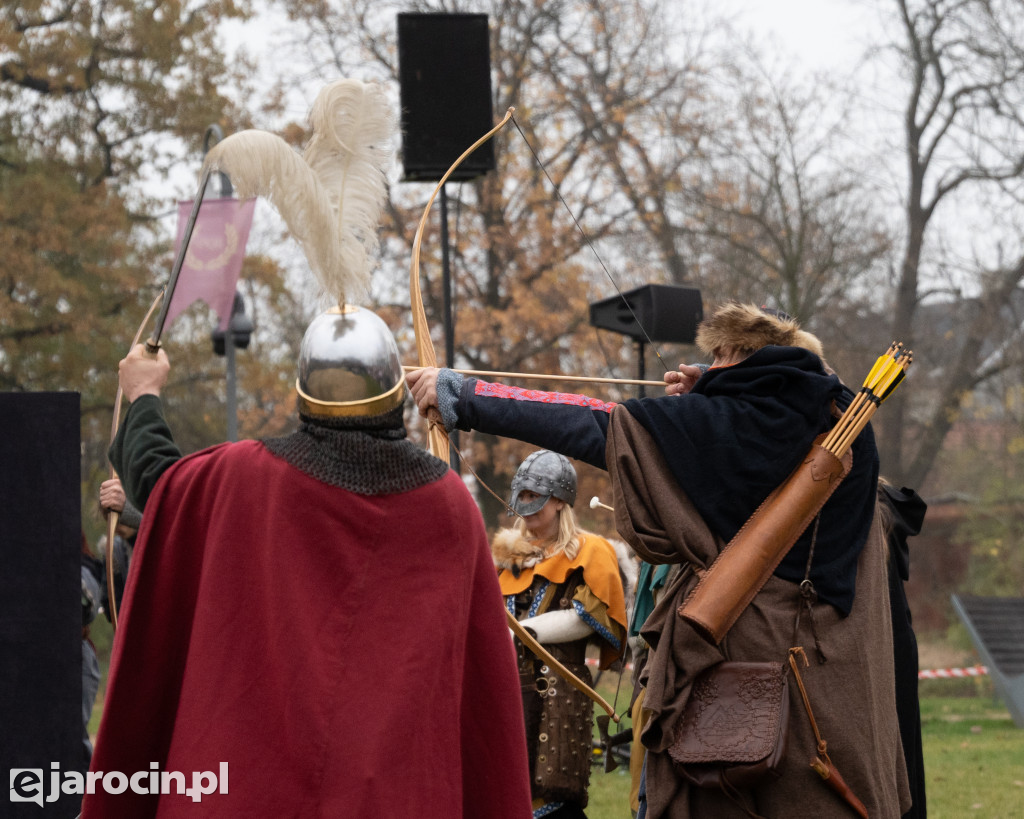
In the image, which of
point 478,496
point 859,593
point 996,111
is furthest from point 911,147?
point 859,593

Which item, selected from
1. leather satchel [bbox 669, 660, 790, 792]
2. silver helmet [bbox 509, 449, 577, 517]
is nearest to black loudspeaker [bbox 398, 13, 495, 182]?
silver helmet [bbox 509, 449, 577, 517]

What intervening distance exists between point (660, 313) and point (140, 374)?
5.58 m

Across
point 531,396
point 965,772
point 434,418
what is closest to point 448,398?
point 434,418

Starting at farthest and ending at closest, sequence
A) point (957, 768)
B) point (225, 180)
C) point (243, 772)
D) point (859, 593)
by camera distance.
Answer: point (225, 180), point (957, 768), point (859, 593), point (243, 772)

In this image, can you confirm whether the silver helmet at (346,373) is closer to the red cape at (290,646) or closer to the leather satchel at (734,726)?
the red cape at (290,646)

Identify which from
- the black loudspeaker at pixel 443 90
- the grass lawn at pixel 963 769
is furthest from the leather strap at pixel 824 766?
the black loudspeaker at pixel 443 90

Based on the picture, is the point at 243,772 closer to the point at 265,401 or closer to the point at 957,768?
the point at 957,768

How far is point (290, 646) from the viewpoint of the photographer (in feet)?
7.21

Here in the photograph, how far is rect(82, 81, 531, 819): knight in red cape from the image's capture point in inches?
85.2

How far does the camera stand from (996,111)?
1719 cm

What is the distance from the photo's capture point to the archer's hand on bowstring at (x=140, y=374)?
2.67 meters

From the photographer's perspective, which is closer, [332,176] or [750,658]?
[332,176]

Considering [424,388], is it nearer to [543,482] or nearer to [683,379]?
[683,379]

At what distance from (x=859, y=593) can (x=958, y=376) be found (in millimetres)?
16188
